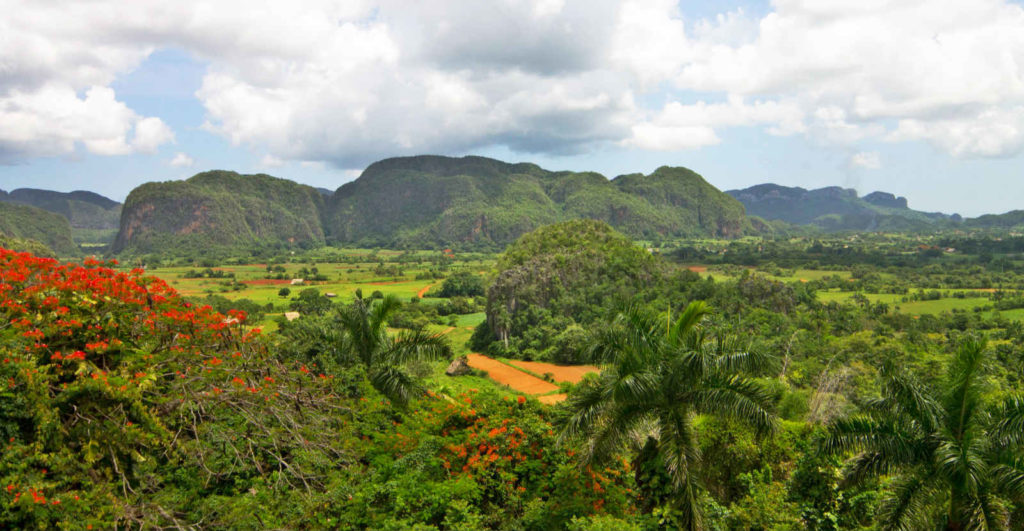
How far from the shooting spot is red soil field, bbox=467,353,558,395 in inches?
1313

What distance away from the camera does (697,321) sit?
361 inches

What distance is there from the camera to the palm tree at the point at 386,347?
42.8 feet

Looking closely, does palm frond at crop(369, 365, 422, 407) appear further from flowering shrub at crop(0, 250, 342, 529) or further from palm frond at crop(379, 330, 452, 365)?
flowering shrub at crop(0, 250, 342, 529)

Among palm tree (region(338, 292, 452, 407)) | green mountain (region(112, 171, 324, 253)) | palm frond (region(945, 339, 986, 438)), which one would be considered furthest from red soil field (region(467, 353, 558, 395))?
green mountain (region(112, 171, 324, 253))

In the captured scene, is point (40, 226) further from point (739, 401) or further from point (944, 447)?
point (944, 447)

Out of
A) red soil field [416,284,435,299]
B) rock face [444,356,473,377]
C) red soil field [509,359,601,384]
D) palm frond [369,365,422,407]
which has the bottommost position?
red soil field [509,359,601,384]

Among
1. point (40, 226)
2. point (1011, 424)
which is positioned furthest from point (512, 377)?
point (40, 226)

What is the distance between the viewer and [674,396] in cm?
877

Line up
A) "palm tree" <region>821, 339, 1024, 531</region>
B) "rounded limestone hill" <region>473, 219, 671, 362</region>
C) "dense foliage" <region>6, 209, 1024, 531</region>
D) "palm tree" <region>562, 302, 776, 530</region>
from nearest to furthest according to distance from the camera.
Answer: "dense foliage" <region>6, 209, 1024, 531</region>
"palm tree" <region>821, 339, 1024, 531</region>
"palm tree" <region>562, 302, 776, 530</region>
"rounded limestone hill" <region>473, 219, 671, 362</region>

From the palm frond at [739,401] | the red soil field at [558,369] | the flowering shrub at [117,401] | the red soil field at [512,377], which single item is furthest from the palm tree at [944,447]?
the red soil field at [558,369]

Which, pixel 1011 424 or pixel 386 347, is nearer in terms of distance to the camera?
pixel 1011 424

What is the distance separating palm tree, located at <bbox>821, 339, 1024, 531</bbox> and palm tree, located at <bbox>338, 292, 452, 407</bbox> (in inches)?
338

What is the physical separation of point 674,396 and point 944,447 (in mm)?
3717

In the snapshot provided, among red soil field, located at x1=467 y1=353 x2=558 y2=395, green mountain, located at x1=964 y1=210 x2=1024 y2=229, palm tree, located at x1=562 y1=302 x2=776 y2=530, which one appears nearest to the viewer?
palm tree, located at x1=562 y1=302 x2=776 y2=530
